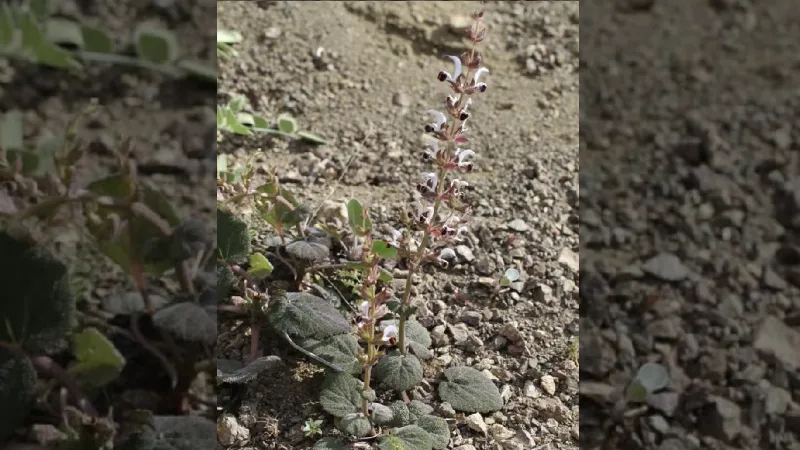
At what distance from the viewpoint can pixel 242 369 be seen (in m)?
1.28

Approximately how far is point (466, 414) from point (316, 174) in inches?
26.1

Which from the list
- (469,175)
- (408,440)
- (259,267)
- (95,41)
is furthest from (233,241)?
(95,41)

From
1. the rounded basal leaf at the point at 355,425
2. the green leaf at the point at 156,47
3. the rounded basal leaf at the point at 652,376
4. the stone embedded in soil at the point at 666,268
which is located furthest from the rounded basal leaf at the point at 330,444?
the green leaf at the point at 156,47

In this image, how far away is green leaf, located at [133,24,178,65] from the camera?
2004mm

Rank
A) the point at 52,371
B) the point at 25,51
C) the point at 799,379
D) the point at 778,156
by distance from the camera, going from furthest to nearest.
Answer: the point at 778,156
the point at 25,51
the point at 799,379
the point at 52,371

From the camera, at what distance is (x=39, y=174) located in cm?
145

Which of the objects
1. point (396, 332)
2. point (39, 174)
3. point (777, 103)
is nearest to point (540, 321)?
point (396, 332)

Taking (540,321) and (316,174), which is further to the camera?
(316,174)

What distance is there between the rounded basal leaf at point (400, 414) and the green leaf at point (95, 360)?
15.4 inches

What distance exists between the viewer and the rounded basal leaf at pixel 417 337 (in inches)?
54.0

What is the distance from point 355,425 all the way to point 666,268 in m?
0.89

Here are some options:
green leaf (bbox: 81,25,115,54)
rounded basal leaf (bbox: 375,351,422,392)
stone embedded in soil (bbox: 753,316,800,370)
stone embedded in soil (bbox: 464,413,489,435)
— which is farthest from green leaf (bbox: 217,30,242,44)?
stone embedded in soil (bbox: 753,316,800,370)

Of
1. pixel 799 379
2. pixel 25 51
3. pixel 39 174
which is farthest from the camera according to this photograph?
pixel 25 51

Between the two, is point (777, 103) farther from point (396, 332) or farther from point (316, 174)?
point (396, 332)
